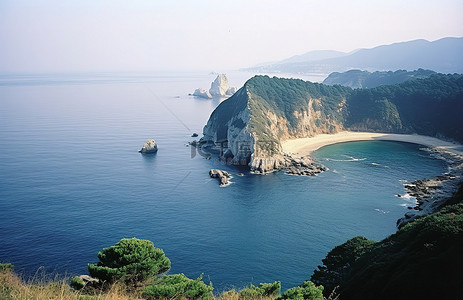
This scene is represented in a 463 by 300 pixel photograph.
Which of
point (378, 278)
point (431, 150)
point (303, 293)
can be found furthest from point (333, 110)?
point (303, 293)

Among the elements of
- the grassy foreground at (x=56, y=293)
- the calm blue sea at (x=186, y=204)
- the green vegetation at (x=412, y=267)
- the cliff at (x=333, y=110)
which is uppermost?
the cliff at (x=333, y=110)

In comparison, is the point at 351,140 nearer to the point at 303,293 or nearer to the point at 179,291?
the point at 303,293

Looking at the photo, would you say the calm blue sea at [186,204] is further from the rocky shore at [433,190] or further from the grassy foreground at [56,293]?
the grassy foreground at [56,293]

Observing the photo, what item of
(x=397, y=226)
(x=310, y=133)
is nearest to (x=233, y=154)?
(x=310, y=133)

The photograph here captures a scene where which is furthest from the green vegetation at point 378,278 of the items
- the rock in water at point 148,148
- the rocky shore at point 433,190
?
the rock in water at point 148,148

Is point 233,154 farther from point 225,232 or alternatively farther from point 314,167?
point 225,232

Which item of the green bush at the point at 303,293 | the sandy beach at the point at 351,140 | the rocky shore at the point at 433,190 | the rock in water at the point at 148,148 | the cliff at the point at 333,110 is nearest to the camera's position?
the green bush at the point at 303,293

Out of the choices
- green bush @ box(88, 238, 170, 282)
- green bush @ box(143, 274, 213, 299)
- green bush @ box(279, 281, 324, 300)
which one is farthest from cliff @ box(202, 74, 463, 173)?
green bush @ box(279, 281, 324, 300)
